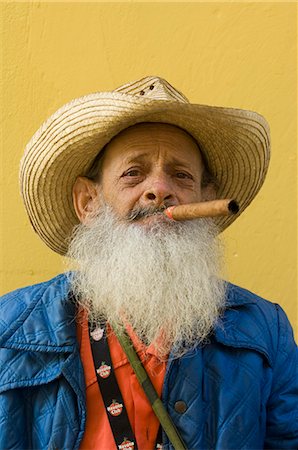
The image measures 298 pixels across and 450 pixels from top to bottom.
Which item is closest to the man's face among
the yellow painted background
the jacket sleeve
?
the jacket sleeve

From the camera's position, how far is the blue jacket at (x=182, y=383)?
1.91m

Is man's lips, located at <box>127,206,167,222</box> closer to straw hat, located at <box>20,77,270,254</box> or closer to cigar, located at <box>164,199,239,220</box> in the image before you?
cigar, located at <box>164,199,239,220</box>

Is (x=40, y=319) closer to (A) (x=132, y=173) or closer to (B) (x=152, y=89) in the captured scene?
(A) (x=132, y=173)

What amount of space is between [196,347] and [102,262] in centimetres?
41

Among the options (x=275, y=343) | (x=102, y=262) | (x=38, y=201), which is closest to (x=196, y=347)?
(x=275, y=343)

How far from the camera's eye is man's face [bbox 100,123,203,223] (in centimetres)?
206

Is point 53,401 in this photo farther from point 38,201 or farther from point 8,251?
point 8,251

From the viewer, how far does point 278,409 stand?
2061mm

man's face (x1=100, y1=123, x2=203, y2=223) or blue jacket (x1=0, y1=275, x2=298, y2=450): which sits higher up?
man's face (x1=100, y1=123, x2=203, y2=223)

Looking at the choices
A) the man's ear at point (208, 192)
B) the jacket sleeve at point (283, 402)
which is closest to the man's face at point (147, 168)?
the man's ear at point (208, 192)

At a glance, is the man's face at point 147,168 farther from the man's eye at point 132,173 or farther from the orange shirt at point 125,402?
the orange shirt at point 125,402

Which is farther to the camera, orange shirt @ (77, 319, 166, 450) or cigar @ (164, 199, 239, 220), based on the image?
orange shirt @ (77, 319, 166, 450)

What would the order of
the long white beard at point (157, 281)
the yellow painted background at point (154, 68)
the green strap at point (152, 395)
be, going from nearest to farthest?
1. the green strap at point (152, 395)
2. the long white beard at point (157, 281)
3. the yellow painted background at point (154, 68)

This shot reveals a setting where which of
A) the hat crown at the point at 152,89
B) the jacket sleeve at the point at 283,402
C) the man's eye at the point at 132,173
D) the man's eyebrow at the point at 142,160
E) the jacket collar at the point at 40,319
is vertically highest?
the hat crown at the point at 152,89
